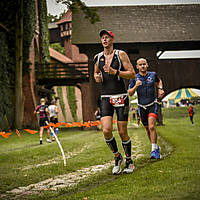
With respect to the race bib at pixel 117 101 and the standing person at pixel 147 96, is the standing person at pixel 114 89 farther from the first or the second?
the standing person at pixel 147 96

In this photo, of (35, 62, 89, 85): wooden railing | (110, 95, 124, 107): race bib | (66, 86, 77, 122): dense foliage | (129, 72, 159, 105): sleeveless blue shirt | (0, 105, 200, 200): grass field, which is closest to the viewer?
(0, 105, 200, 200): grass field

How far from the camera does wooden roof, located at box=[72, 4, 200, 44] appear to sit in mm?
24359

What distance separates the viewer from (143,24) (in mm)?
26656

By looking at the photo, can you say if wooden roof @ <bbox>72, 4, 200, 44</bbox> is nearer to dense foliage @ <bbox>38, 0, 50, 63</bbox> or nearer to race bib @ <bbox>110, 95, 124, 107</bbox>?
dense foliage @ <bbox>38, 0, 50, 63</bbox>

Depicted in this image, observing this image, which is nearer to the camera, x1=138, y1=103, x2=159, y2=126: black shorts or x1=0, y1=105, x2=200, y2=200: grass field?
x1=0, y1=105, x2=200, y2=200: grass field

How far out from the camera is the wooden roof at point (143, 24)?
79.9ft

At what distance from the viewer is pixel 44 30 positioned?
29.6 meters

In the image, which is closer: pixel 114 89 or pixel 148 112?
pixel 114 89

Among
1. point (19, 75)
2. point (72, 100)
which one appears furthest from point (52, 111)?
point (72, 100)

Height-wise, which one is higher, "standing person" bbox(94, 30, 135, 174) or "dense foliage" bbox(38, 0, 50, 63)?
"dense foliage" bbox(38, 0, 50, 63)

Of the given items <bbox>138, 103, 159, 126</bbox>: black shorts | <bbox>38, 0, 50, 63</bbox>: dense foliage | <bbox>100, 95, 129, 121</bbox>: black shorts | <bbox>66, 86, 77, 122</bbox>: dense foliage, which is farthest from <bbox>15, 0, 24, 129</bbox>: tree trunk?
<bbox>66, 86, 77, 122</bbox>: dense foliage

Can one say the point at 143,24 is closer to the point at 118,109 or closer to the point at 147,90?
the point at 147,90

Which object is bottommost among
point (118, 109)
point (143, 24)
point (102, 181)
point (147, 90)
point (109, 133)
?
point (102, 181)

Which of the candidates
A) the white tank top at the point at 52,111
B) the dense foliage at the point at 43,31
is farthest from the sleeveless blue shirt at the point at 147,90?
the dense foliage at the point at 43,31
